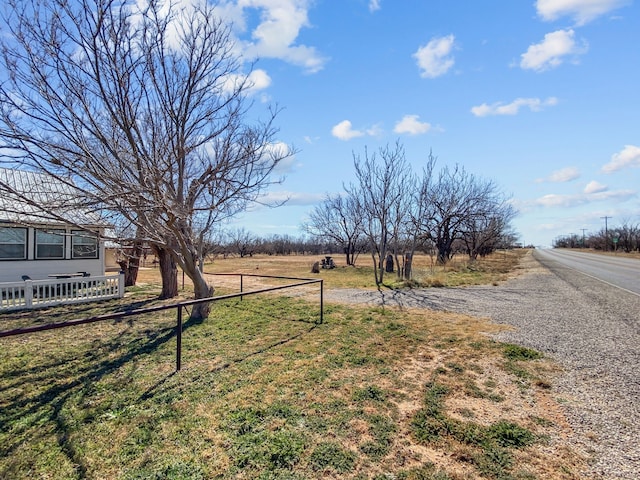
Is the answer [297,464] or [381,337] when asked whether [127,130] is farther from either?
[381,337]

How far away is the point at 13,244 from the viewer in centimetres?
1195

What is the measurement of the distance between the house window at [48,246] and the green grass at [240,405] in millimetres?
7900

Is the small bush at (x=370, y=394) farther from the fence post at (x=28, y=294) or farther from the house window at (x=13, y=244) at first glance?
the house window at (x=13, y=244)

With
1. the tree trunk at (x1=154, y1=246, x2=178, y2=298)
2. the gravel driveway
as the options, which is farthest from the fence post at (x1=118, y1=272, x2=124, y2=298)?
the gravel driveway

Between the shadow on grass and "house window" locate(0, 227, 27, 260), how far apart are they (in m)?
8.75

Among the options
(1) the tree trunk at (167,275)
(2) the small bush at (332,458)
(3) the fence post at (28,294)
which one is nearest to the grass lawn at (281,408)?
(2) the small bush at (332,458)

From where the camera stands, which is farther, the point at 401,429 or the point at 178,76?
the point at 178,76

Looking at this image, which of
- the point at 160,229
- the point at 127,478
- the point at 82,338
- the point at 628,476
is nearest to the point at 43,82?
the point at 160,229

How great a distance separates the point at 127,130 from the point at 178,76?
1.46 metres

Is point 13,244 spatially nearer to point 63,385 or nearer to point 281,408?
point 63,385

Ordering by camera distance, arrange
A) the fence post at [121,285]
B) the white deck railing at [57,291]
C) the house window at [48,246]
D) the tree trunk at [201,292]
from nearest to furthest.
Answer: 1. the tree trunk at [201,292]
2. the white deck railing at [57,291]
3. the fence post at [121,285]
4. the house window at [48,246]

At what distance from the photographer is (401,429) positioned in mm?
3043

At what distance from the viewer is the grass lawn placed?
101 inches

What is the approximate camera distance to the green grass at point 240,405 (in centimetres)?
260
